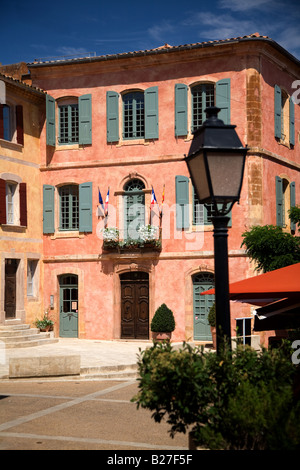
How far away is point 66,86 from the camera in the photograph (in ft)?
83.6

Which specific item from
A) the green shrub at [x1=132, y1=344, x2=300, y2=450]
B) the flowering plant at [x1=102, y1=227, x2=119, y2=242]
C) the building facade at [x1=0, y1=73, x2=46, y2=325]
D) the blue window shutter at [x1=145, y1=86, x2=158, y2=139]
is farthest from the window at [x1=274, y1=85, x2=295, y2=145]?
the green shrub at [x1=132, y1=344, x2=300, y2=450]

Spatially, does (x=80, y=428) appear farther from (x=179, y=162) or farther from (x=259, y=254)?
(x=179, y=162)

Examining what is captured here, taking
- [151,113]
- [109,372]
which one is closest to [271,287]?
[109,372]

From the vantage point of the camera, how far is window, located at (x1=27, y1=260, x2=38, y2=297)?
25.2 m

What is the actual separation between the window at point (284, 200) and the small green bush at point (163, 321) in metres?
5.17

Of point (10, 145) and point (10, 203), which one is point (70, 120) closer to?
point (10, 145)

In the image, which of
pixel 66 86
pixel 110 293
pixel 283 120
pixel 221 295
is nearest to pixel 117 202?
pixel 110 293

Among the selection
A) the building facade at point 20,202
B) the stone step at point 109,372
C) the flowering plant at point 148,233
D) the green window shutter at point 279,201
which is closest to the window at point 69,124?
the building facade at point 20,202

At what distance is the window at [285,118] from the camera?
80.4ft

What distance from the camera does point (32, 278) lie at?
83.5 feet

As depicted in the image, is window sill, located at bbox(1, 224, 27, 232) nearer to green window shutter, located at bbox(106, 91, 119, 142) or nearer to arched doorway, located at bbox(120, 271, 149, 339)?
arched doorway, located at bbox(120, 271, 149, 339)

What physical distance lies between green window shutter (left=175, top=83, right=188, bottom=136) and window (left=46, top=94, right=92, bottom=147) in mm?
3376

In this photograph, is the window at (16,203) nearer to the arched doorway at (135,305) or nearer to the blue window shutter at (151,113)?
the arched doorway at (135,305)
